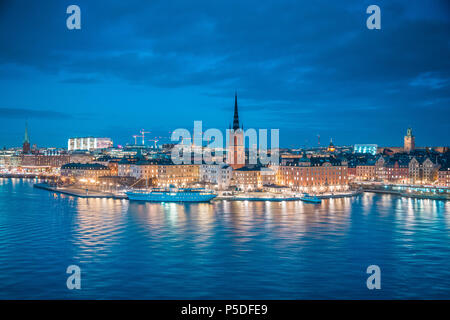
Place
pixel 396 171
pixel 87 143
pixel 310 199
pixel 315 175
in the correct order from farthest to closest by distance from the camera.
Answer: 1. pixel 87 143
2. pixel 396 171
3. pixel 315 175
4. pixel 310 199

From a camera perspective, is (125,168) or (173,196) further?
(125,168)

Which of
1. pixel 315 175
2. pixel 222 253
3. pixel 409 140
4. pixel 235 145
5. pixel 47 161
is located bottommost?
pixel 222 253

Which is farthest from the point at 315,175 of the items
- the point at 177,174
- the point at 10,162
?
the point at 10,162

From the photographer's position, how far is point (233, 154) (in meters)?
38.2

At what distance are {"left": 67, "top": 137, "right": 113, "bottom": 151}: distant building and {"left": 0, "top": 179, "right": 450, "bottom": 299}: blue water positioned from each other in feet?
253

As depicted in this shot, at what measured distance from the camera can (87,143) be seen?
95250mm

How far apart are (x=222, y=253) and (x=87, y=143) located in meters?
89.4

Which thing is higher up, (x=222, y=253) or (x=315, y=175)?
(x=315, y=175)

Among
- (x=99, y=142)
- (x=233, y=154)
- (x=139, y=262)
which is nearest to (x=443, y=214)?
(x=139, y=262)

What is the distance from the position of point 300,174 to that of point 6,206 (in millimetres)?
19048

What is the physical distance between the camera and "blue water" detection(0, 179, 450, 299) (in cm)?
895

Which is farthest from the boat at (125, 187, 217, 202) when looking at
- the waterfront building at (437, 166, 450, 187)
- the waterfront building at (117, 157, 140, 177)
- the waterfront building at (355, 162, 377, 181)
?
the waterfront building at (355, 162, 377, 181)

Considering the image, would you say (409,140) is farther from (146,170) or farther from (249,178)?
(146,170)
